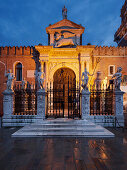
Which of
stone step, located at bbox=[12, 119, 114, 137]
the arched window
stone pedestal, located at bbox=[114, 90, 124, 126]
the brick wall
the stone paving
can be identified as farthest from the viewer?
the arched window

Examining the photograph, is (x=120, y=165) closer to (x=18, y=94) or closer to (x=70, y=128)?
(x=70, y=128)

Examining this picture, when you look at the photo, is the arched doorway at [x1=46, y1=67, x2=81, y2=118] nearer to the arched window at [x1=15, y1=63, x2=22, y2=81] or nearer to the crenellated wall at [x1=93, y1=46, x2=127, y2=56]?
the crenellated wall at [x1=93, y1=46, x2=127, y2=56]

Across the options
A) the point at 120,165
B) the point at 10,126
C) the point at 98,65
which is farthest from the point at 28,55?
the point at 120,165

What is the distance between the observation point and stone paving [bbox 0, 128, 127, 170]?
12.7ft

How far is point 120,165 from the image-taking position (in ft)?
12.9

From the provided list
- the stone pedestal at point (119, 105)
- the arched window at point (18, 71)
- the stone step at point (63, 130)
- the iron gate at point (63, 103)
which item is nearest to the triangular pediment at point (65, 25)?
the arched window at point (18, 71)

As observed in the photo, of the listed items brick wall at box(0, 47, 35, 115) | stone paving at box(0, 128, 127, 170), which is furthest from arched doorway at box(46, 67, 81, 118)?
stone paving at box(0, 128, 127, 170)

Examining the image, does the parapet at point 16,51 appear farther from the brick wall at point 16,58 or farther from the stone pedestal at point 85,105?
the stone pedestal at point 85,105

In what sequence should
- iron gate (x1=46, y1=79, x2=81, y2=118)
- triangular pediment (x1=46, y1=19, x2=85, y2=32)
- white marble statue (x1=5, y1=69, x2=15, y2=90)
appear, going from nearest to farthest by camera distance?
iron gate (x1=46, y1=79, x2=81, y2=118)
white marble statue (x1=5, y1=69, x2=15, y2=90)
triangular pediment (x1=46, y1=19, x2=85, y2=32)

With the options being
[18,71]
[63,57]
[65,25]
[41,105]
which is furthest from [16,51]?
[41,105]

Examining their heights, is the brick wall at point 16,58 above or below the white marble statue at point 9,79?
above

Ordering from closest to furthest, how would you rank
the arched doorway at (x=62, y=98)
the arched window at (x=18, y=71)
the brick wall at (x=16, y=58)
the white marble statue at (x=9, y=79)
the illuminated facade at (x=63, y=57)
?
1. the arched doorway at (x=62, y=98)
2. the white marble statue at (x=9, y=79)
3. the illuminated facade at (x=63, y=57)
4. the brick wall at (x=16, y=58)
5. the arched window at (x=18, y=71)

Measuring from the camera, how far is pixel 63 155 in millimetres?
4637

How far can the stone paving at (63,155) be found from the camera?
153 inches
